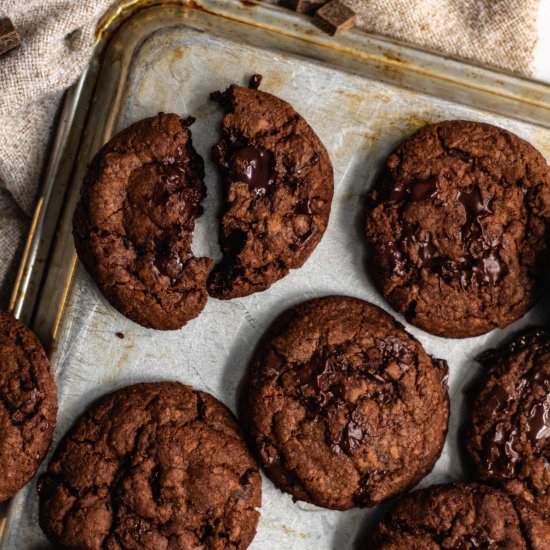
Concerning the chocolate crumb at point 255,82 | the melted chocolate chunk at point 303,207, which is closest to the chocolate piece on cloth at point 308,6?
the chocolate crumb at point 255,82

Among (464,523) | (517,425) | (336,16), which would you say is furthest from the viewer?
(336,16)

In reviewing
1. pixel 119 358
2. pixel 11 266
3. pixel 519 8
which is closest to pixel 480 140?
pixel 519 8

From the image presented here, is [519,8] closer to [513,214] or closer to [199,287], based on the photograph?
[513,214]

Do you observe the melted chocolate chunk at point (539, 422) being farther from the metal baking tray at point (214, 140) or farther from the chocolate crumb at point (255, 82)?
the chocolate crumb at point (255, 82)

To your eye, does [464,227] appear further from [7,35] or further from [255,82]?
[7,35]

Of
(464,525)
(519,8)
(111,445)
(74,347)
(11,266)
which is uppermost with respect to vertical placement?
(519,8)

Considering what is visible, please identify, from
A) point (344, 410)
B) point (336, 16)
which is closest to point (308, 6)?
point (336, 16)
